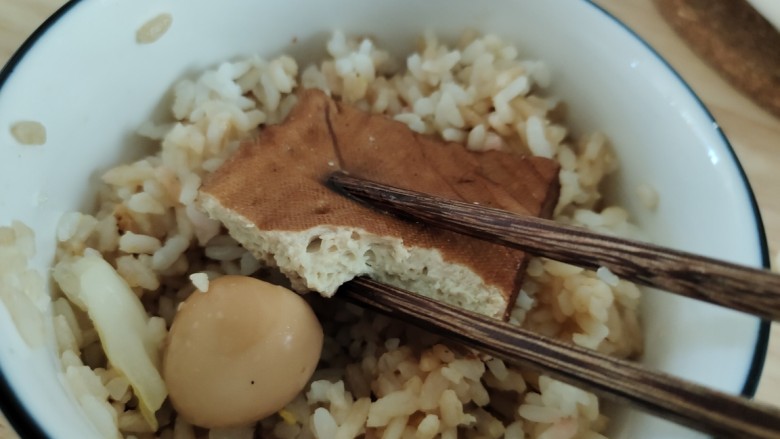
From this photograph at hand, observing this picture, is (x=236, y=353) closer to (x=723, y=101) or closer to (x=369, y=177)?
(x=369, y=177)

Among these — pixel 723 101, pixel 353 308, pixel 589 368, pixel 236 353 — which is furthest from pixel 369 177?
pixel 723 101

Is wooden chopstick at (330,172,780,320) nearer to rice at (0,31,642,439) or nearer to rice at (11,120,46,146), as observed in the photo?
rice at (0,31,642,439)

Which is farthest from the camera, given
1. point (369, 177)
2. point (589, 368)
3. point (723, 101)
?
point (723, 101)

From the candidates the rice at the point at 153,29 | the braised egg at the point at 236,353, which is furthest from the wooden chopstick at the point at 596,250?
the rice at the point at 153,29

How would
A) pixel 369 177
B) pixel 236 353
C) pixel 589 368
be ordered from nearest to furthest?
pixel 589 368
pixel 236 353
pixel 369 177

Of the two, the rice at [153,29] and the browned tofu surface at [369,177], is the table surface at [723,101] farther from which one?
the browned tofu surface at [369,177]
